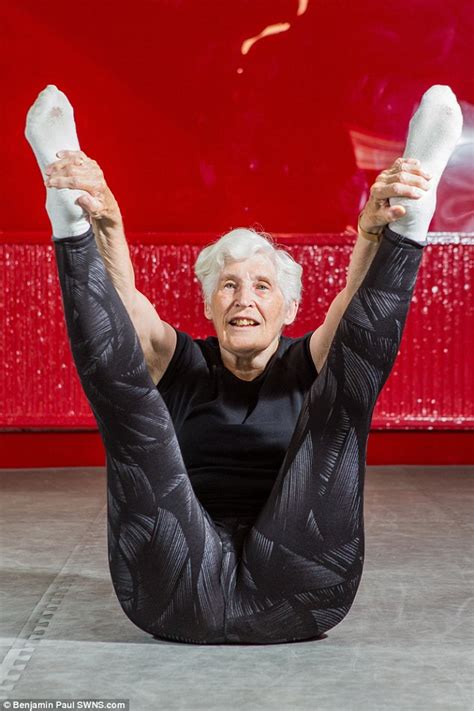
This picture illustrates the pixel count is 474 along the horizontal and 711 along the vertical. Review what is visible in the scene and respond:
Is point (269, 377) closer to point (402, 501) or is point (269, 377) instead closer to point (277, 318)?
point (277, 318)

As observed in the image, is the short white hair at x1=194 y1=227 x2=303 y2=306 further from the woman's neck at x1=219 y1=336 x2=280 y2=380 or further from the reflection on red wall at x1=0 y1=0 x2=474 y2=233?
the reflection on red wall at x1=0 y1=0 x2=474 y2=233

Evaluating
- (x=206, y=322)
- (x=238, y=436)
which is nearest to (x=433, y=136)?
(x=238, y=436)

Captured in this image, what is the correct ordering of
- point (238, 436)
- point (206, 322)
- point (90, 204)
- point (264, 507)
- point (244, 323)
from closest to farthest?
point (90, 204) < point (264, 507) < point (238, 436) < point (244, 323) < point (206, 322)

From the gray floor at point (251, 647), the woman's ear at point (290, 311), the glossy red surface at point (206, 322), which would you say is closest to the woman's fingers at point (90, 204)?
the woman's ear at point (290, 311)

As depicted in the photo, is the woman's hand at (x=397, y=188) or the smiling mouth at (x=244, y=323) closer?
the woman's hand at (x=397, y=188)

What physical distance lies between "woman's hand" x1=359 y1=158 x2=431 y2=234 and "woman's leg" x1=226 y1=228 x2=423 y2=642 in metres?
0.03

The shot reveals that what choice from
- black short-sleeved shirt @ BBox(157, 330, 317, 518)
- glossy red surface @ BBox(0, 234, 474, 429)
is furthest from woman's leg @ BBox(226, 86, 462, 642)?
glossy red surface @ BBox(0, 234, 474, 429)

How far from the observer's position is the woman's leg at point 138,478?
56.2 inches

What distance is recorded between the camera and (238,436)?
169cm

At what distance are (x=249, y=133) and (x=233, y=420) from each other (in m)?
2.41

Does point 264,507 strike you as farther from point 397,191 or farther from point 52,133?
point 52,133

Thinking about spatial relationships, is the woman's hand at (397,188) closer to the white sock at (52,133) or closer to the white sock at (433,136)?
the white sock at (433,136)

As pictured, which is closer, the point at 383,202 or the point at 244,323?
the point at 383,202

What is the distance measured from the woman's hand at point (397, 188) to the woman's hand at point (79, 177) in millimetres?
385
